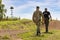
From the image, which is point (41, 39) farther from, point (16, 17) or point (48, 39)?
point (16, 17)

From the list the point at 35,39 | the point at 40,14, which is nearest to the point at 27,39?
the point at 35,39

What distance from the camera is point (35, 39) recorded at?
60.0 feet

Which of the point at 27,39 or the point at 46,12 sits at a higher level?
the point at 46,12

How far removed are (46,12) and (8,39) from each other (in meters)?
6.39

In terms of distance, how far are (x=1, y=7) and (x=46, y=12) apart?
3418 centimetres

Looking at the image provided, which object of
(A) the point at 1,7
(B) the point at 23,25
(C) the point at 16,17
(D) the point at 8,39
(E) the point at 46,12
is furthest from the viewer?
(A) the point at 1,7

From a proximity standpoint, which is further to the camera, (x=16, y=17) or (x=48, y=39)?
(x=16, y=17)

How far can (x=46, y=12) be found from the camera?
77.2 ft

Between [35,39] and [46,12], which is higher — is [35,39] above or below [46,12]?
below

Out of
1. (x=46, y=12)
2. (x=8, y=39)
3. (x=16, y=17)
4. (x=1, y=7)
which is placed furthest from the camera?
(x=1, y=7)

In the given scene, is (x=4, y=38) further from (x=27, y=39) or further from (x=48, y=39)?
(x=48, y=39)

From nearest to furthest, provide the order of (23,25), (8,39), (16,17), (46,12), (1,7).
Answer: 1. (8,39)
2. (46,12)
3. (23,25)
4. (16,17)
5. (1,7)

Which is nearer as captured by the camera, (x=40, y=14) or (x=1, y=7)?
(x=40, y=14)

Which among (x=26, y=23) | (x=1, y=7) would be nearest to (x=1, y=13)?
(x=1, y=7)
